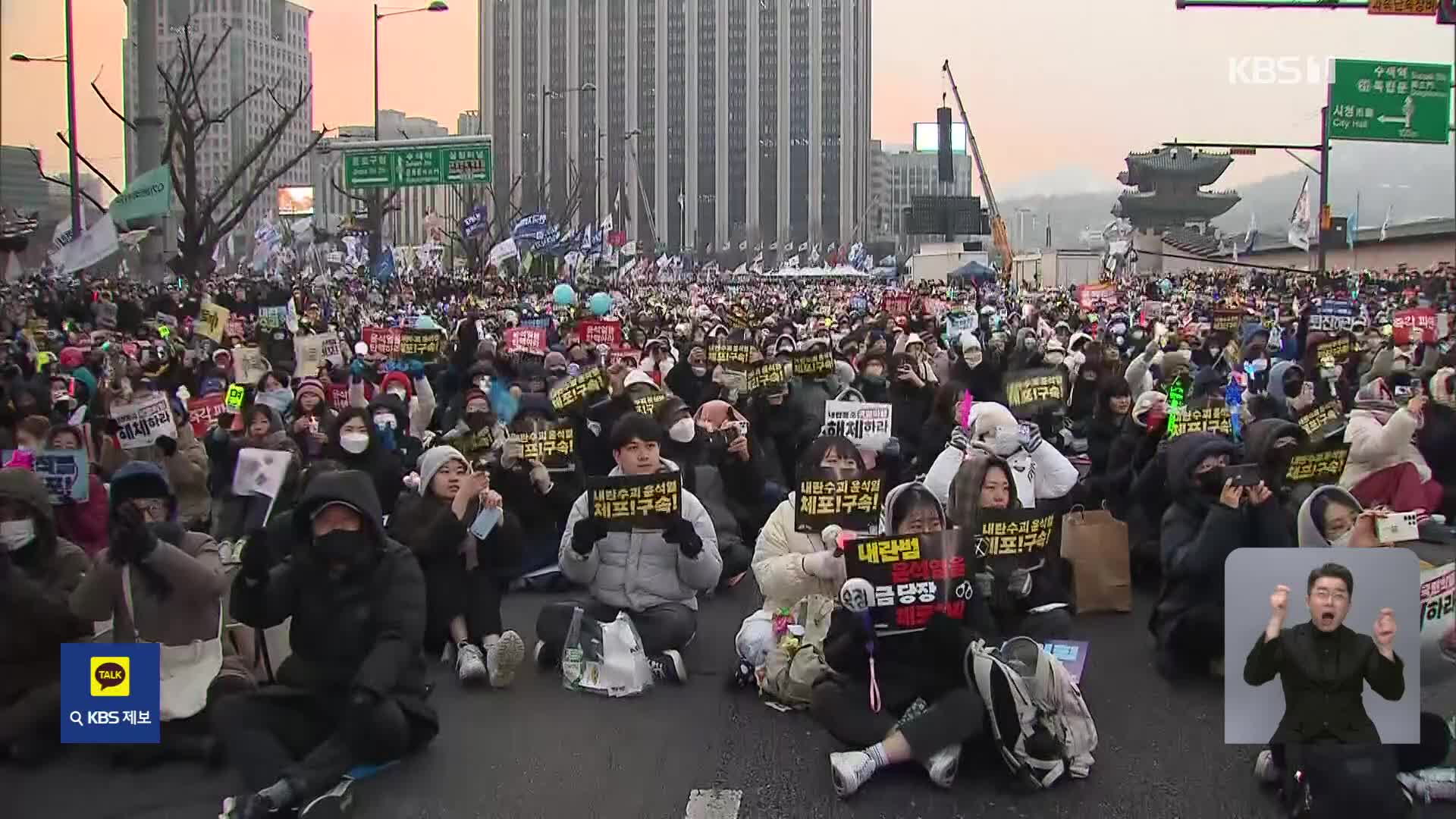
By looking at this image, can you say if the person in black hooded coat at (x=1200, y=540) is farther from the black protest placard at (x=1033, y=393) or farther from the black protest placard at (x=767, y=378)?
the black protest placard at (x=767, y=378)

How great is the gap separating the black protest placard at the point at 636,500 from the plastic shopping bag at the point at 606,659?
0.49m

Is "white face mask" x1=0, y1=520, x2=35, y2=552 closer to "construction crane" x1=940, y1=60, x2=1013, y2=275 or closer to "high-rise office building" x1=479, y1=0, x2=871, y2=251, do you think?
"construction crane" x1=940, y1=60, x2=1013, y2=275

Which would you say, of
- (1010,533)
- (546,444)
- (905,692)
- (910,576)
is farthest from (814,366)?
(910,576)

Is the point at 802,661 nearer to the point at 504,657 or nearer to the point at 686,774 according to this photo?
the point at 686,774

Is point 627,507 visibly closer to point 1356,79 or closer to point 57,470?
point 57,470

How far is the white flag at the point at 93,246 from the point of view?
59.1 ft

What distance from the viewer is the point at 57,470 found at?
775cm

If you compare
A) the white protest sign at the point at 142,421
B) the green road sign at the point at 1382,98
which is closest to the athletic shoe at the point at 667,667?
the white protest sign at the point at 142,421

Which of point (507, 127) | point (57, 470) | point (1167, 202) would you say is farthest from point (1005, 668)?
point (507, 127)

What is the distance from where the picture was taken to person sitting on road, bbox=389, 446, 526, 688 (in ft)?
23.2

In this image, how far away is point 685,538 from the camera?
7.14 metres

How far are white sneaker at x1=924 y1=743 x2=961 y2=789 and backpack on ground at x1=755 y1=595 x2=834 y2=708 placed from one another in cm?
73

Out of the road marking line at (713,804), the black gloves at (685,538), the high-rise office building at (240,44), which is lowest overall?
the road marking line at (713,804)

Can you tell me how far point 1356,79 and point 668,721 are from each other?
1349 centimetres
